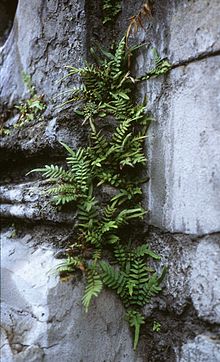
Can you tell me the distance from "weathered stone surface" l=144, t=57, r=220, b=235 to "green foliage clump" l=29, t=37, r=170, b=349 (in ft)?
0.21

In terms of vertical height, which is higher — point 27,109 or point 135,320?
point 27,109

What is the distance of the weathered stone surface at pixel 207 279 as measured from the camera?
138cm

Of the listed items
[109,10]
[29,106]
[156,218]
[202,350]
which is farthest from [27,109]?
[202,350]

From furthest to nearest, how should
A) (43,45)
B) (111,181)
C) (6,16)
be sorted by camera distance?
(6,16) < (43,45) < (111,181)

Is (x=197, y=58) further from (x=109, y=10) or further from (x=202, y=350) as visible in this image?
(x=202, y=350)

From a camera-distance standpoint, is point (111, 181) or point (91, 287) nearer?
point (91, 287)

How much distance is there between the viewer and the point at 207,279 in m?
1.40

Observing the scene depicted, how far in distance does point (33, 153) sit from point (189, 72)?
0.78 m

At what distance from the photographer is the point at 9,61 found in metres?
2.13

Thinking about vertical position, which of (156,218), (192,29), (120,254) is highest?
(192,29)

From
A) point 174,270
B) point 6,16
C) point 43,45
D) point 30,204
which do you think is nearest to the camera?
point 174,270

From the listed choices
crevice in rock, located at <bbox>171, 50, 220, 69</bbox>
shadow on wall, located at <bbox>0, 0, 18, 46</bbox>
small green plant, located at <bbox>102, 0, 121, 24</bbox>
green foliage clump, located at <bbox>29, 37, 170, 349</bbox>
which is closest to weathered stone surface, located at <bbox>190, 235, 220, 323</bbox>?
green foliage clump, located at <bbox>29, 37, 170, 349</bbox>

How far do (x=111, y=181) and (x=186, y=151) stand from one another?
321 mm

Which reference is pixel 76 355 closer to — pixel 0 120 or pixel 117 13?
pixel 0 120
